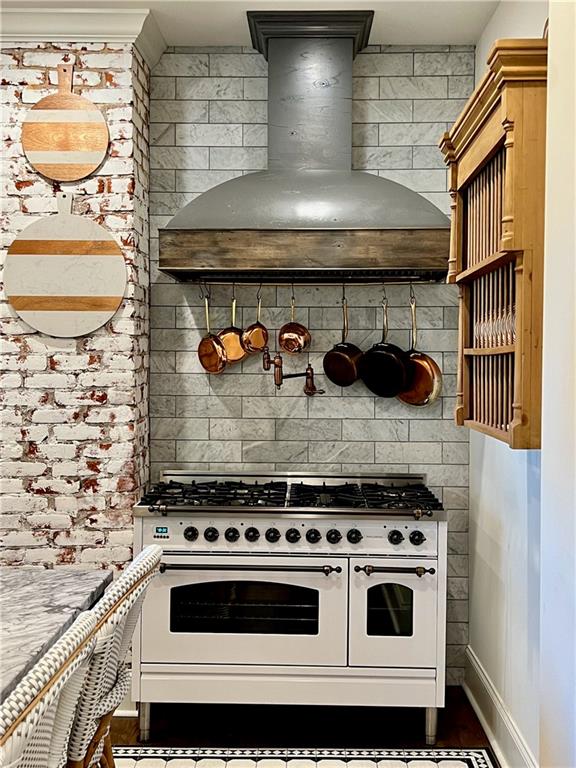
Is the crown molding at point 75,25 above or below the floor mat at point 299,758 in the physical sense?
above

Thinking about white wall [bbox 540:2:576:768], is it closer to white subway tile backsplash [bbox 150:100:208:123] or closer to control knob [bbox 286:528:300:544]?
control knob [bbox 286:528:300:544]

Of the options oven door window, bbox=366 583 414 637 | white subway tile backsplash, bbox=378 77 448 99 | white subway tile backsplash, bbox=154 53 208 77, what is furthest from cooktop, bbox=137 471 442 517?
white subway tile backsplash, bbox=154 53 208 77

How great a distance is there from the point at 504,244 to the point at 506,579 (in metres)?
1.59

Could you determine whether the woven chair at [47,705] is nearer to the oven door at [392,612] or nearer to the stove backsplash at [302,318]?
the oven door at [392,612]

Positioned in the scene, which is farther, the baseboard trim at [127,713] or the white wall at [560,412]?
the baseboard trim at [127,713]

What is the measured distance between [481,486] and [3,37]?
2.86m

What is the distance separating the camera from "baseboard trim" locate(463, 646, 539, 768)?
2.99 metres

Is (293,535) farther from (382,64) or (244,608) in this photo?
(382,64)

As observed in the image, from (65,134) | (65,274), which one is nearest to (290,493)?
(65,274)

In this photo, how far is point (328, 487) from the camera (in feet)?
13.2

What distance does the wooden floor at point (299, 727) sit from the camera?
3.45m

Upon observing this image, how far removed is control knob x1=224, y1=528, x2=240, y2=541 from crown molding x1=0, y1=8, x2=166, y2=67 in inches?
84.1

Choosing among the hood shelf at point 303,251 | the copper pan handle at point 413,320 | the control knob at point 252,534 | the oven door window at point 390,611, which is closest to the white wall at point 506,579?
the oven door window at point 390,611

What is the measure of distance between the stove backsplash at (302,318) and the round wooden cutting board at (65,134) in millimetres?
445
